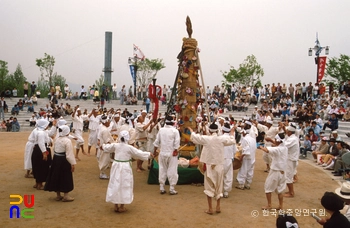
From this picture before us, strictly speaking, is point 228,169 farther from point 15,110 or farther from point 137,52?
point 137,52

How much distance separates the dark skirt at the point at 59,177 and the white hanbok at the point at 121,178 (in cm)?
104

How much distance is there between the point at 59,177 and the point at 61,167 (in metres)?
0.21

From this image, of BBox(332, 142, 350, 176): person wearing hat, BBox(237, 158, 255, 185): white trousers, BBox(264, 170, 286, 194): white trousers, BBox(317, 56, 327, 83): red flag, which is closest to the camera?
BBox(264, 170, 286, 194): white trousers

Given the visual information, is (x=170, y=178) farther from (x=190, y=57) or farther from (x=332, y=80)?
(x=332, y=80)

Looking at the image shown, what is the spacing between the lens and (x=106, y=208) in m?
6.82

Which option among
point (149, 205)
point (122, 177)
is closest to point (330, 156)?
point (149, 205)

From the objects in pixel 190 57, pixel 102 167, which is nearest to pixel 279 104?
pixel 190 57

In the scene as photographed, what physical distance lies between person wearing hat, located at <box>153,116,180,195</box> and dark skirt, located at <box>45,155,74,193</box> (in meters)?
2.17

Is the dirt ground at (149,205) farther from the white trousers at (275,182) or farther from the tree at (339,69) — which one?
the tree at (339,69)

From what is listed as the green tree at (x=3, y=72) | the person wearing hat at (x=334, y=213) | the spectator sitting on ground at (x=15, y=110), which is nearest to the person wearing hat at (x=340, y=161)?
the person wearing hat at (x=334, y=213)

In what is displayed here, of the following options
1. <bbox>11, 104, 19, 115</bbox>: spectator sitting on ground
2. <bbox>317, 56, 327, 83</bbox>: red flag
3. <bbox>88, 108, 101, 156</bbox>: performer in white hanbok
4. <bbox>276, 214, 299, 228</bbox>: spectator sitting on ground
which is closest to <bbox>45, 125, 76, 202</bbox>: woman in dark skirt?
<bbox>276, 214, 299, 228</bbox>: spectator sitting on ground

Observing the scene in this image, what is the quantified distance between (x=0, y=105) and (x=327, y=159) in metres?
20.3

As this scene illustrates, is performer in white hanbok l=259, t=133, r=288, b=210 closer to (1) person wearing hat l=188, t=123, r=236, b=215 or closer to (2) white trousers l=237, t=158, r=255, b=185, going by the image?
(1) person wearing hat l=188, t=123, r=236, b=215

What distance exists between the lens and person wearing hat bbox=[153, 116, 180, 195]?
8.00m
